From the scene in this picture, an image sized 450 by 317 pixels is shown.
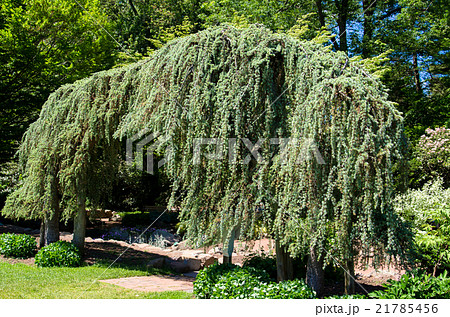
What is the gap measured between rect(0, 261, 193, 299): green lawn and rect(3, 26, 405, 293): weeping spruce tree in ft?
6.04

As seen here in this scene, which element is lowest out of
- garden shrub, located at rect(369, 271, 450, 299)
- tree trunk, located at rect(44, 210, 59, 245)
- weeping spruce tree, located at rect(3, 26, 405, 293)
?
garden shrub, located at rect(369, 271, 450, 299)

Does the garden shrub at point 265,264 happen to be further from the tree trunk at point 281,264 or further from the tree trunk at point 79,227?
the tree trunk at point 79,227

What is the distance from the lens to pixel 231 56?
22.2ft

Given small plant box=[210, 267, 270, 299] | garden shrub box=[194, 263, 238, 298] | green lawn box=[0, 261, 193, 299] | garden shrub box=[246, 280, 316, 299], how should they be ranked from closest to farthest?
garden shrub box=[246, 280, 316, 299] < small plant box=[210, 267, 270, 299] < garden shrub box=[194, 263, 238, 298] < green lawn box=[0, 261, 193, 299]

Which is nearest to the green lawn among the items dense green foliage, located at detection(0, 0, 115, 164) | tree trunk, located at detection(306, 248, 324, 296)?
tree trunk, located at detection(306, 248, 324, 296)

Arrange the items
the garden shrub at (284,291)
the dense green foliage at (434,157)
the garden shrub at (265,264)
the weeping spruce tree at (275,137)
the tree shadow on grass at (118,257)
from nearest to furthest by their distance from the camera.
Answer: the weeping spruce tree at (275,137), the garden shrub at (284,291), the garden shrub at (265,264), the tree shadow on grass at (118,257), the dense green foliage at (434,157)

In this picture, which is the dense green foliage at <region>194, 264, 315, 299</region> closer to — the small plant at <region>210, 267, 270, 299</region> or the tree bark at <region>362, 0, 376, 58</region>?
the small plant at <region>210, 267, 270, 299</region>

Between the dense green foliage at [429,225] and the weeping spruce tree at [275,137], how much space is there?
163 cm

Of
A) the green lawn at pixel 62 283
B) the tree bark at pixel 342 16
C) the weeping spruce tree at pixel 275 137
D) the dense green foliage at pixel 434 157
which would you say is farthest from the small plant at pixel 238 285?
the tree bark at pixel 342 16

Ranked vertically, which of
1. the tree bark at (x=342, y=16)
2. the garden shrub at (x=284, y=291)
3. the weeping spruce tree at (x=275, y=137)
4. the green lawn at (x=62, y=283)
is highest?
the tree bark at (x=342, y=16)

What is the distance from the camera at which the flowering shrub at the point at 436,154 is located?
12.1m

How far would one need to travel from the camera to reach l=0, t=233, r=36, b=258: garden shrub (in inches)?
410

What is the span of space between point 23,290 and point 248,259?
14.9ft

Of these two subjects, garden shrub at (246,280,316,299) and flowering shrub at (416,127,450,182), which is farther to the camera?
flowering shrub at (416,127,450,182)
